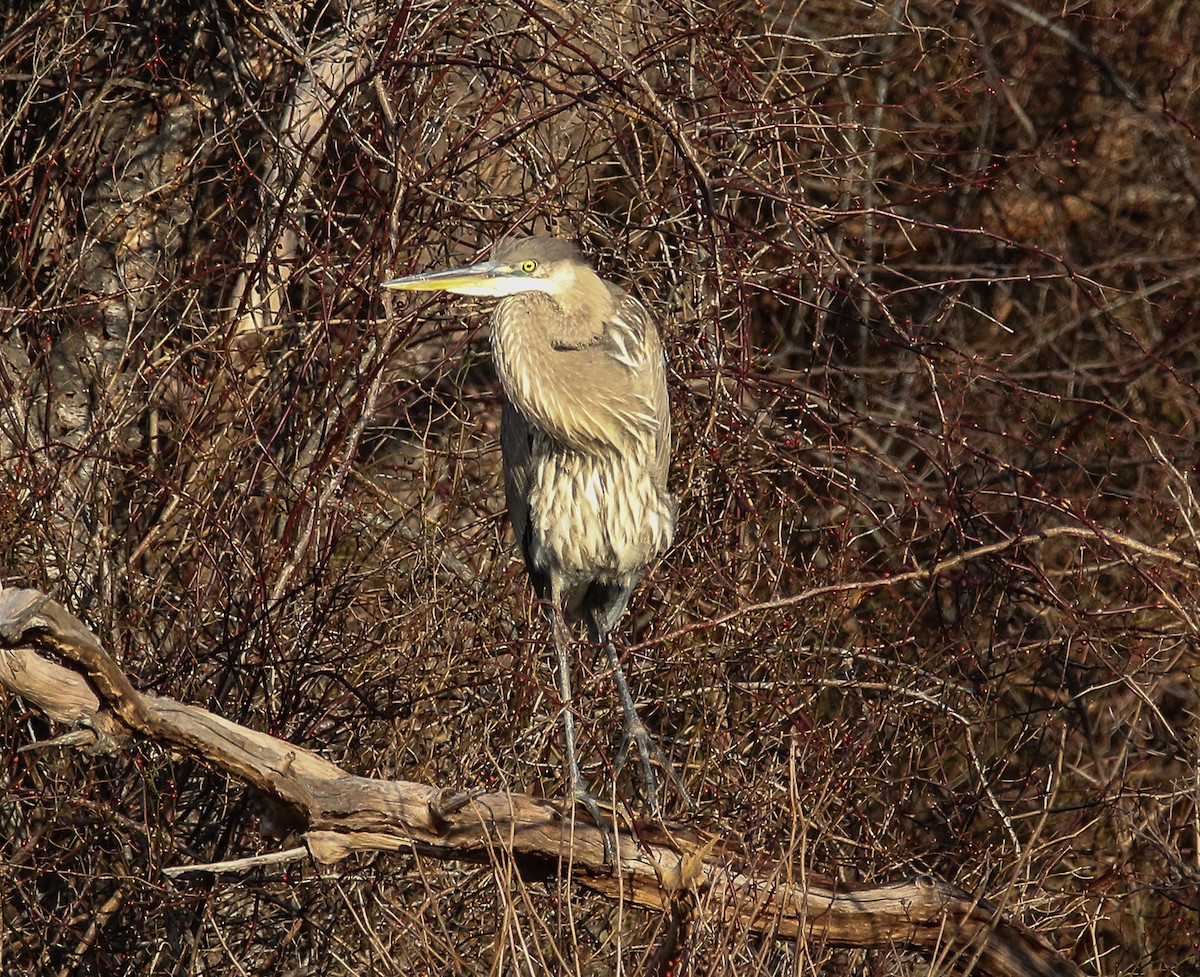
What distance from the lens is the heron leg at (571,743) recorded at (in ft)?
11.0

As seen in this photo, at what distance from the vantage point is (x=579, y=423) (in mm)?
4246

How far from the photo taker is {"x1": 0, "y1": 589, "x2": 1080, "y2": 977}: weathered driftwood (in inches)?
113

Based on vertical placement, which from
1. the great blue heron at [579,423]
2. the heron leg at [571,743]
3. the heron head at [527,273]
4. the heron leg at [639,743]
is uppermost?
the heron head at [527,273]

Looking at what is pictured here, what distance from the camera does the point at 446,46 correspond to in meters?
4.92

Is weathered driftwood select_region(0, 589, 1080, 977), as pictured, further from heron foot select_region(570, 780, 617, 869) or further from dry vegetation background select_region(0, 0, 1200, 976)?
dry vegetation background select_region(0, 0, 1200, 976)

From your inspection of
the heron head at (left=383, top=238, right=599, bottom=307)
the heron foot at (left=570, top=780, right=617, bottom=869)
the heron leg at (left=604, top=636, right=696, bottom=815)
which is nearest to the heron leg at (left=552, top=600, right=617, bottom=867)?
the heron foot at (left=570, top=780, right=617, bottom=869)

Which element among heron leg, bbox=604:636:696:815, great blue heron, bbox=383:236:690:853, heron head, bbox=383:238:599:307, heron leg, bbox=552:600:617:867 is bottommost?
heron leg, bbox=604:636:696:815

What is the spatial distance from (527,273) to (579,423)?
0.43m

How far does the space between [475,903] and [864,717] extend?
1.14m

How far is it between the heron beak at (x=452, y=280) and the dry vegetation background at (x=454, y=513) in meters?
0.37

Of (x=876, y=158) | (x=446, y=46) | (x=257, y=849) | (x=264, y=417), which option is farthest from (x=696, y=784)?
(x=876, y=158)

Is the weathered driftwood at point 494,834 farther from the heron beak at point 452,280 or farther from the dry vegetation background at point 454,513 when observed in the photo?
the heron beak at point 452,280

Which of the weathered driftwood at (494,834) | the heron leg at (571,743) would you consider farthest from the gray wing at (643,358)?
the weathered driftwood at (494,834)

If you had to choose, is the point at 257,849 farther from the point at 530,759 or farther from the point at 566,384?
the point at 566,384
